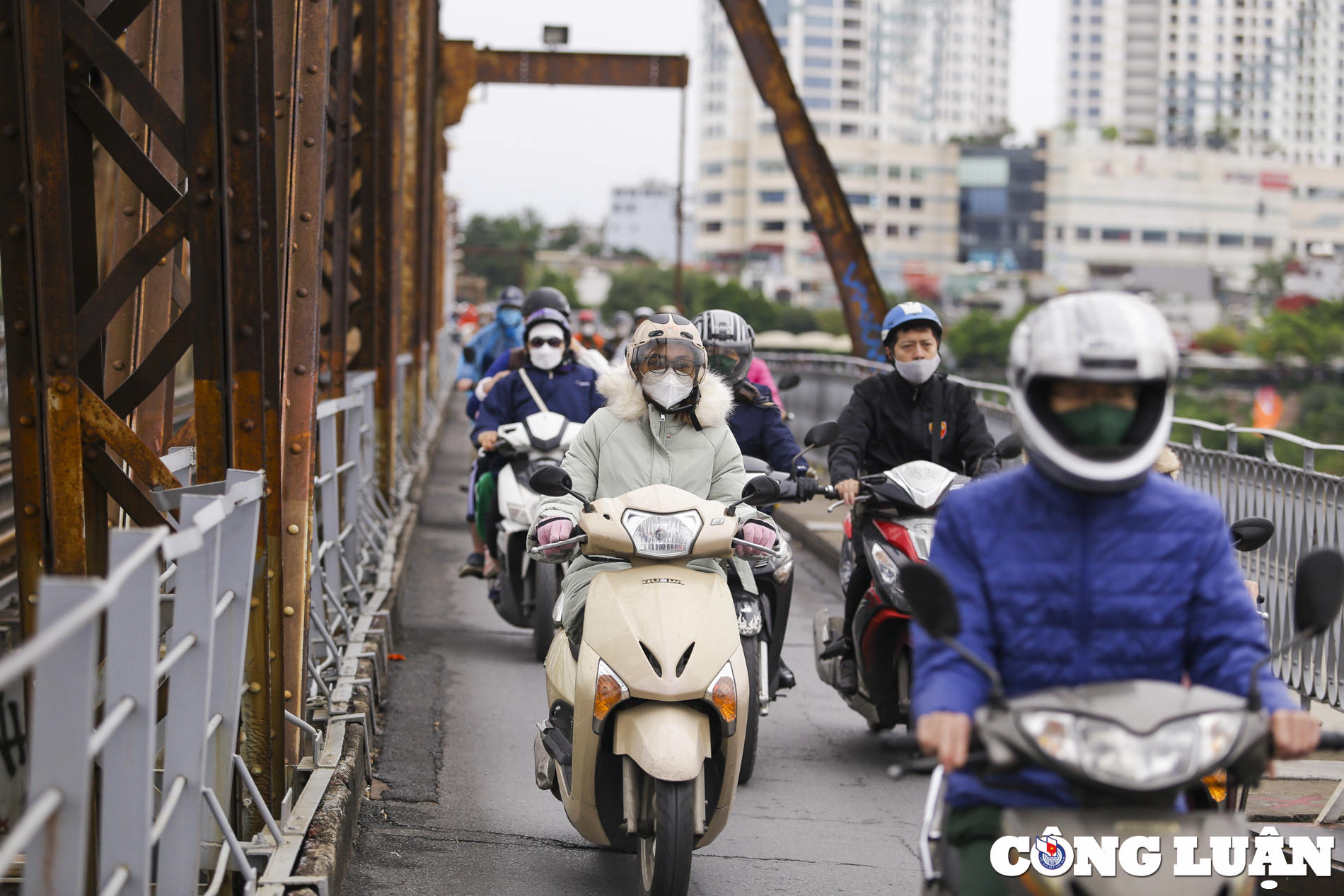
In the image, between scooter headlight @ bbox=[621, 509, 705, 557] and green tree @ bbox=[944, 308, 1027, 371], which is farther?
green tree @ bbox=[944, 308, 1027, 371]

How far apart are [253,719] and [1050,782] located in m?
2.78

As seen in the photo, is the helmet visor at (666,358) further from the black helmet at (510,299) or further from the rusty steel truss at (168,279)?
the black helmet at (510,299)

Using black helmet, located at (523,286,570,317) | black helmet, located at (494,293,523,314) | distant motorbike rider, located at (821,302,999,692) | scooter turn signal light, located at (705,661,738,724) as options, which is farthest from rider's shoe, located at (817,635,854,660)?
black helmet, located at (494,293,523,314)

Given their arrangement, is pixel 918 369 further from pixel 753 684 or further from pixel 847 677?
pixel 753 684

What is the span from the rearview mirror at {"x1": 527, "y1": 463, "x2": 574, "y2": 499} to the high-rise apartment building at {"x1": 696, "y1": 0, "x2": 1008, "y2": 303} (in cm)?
12954

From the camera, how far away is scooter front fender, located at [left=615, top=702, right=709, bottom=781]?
4363 millimetres

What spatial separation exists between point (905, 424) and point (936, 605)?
4.02m

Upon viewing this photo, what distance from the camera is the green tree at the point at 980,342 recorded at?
113500 millimetres

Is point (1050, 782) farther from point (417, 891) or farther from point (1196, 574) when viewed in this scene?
point (417, 891)

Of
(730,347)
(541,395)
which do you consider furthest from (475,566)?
(730,347)

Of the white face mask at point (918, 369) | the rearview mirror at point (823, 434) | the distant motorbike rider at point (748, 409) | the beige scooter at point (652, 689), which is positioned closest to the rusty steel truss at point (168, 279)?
the beige scooter at point (652, 689)

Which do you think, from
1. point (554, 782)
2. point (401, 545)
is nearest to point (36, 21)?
point (554, 782)

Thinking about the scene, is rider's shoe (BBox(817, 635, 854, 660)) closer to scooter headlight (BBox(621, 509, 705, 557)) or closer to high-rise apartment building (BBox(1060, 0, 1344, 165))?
scooter headlight (BBox(621, 509, 705, 557))

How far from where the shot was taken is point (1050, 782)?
287cm
